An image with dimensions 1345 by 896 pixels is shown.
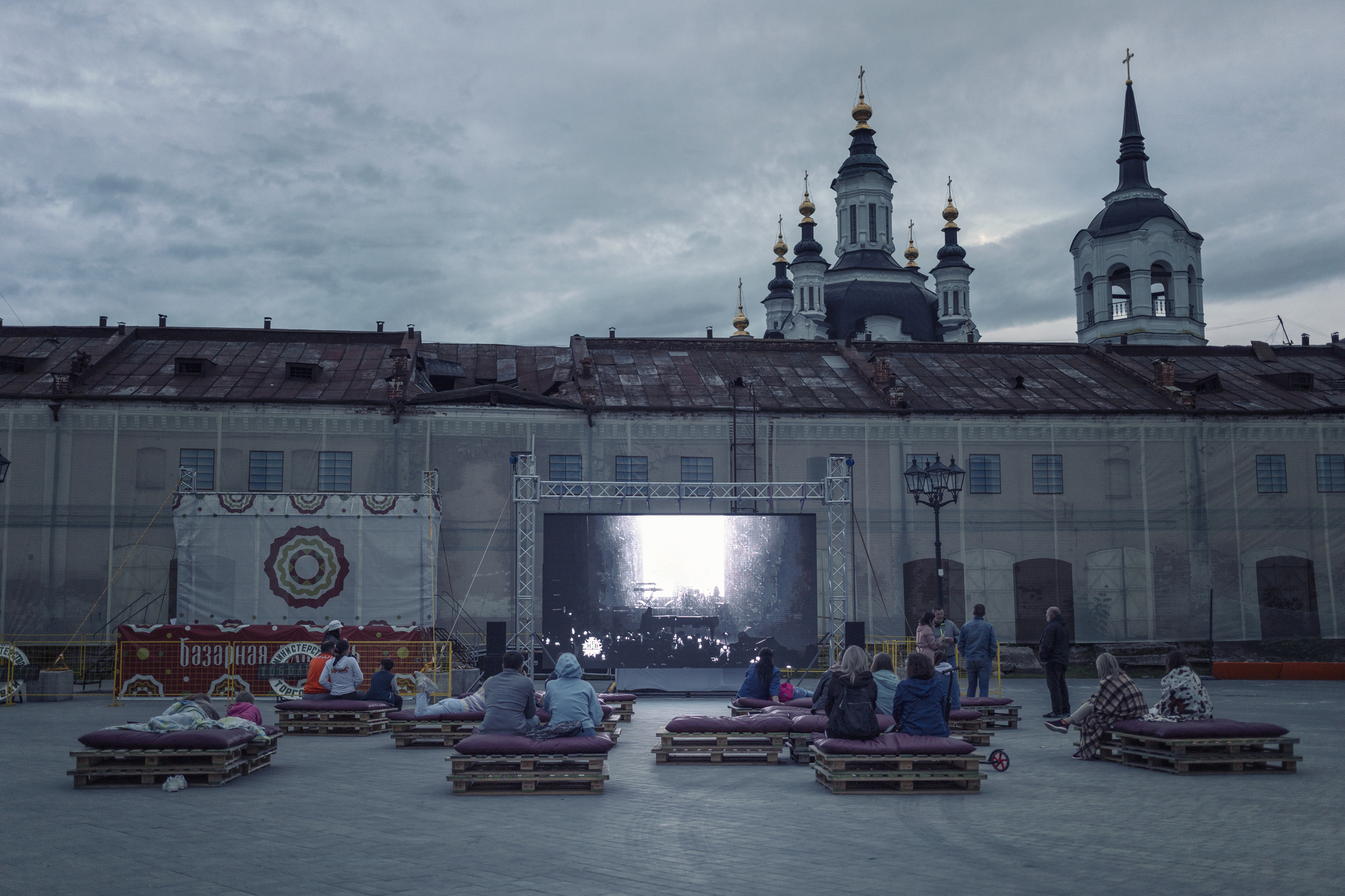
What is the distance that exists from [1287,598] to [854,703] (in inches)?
1125

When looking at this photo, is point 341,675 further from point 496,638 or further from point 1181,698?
point 1181,698

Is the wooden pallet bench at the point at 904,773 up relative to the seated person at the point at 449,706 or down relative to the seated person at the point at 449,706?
down

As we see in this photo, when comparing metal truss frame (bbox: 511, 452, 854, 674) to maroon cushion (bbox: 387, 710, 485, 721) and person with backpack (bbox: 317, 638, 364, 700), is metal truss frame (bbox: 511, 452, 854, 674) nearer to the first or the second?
person with backpack (bbox: 317, 638, 364, 700)

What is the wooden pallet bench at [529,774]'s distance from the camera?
11.1 m

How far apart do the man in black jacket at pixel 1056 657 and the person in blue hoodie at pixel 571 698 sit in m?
7.68

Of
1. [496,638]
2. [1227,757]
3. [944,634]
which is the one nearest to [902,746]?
[1227,757]

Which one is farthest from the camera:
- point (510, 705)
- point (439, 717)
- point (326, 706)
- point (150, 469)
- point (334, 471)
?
point (334, 471)

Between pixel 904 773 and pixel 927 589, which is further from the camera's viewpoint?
pixel 927 589

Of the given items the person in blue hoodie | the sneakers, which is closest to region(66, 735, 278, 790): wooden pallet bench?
the person in blue hoodie

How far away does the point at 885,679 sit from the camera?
13539mm

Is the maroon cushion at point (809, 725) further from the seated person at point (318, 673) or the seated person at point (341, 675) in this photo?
the seated person at point (318, 673)

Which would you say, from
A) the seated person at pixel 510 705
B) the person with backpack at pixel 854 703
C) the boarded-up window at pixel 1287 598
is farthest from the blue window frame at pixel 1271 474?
the seated person at pixel 510 705

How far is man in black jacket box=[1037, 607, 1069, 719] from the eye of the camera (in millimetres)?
16656

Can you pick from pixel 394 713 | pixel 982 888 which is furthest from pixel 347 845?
pixel 394 713
